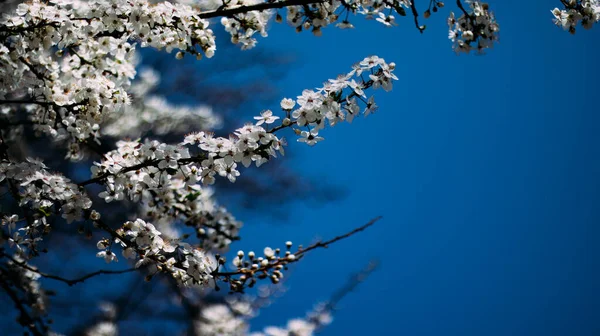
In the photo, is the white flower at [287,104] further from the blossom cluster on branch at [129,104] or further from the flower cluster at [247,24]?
the flower cluster at [247,24]

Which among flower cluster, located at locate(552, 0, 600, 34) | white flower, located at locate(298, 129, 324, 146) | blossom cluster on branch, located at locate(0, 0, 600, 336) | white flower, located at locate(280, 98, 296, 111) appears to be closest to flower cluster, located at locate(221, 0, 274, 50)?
blossom cluster on branch, located at locate(0, 0, 600, 336)

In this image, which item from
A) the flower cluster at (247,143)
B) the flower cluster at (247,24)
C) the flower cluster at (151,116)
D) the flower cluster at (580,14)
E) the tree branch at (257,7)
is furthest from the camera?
the flower cluster at (151,116)

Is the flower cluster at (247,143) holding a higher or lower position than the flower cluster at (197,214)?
lower

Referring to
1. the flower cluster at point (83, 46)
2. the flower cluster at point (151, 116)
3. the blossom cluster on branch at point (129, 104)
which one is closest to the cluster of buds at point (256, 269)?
the blossom cluster on branch at point (129, 104)

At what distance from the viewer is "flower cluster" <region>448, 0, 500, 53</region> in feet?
12.4

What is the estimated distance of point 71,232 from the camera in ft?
25.2

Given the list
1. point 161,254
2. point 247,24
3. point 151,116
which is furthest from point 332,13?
point 151,116

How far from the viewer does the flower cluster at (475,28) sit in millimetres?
3775

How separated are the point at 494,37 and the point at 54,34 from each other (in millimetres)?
2979

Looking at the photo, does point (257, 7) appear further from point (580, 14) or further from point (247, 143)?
point (580, 14)

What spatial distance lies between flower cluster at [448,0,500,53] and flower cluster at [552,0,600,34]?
452 mm

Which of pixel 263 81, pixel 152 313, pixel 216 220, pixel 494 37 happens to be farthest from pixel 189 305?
pixel 494 37

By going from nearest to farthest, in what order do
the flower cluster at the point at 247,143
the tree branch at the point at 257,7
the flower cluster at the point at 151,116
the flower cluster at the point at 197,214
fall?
the flower cluster at the point at 247,143
the tree branch at the point at 257,7
the flower cluster at the point at 197,214
the flower cluster at the point at 151,116

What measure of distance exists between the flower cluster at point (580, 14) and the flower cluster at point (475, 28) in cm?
45
